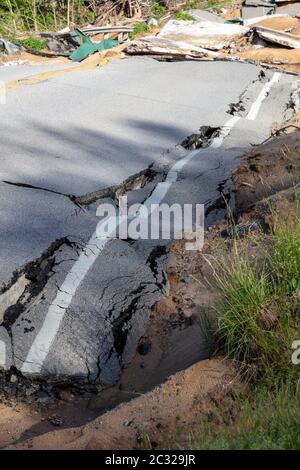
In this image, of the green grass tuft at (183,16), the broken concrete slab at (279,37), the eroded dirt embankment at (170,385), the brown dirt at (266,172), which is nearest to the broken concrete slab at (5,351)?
the eroded dirt embankment at (170,385)

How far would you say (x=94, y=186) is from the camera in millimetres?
6797

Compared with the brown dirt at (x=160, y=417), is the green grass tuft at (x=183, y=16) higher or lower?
lower

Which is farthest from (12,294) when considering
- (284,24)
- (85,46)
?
(284,24)

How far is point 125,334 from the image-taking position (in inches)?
186

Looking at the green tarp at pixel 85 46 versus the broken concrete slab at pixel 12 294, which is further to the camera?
the green tarp at pixel 85 46

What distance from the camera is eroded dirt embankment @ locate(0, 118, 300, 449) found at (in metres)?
3.36

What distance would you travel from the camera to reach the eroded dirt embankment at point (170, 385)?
132 inches

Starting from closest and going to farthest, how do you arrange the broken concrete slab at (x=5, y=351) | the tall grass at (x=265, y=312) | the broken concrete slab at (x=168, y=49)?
the tall grass at (x=265, y=312) → the broken concrete slab at (x=5, y=351) → the broken concrete slab at (x=168, y=49)

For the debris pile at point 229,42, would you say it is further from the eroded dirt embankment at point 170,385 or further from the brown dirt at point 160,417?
the brown dirt at point 160,417

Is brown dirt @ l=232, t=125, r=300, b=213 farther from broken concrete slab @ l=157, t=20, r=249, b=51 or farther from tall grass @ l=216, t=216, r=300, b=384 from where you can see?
broken concrete slab @ l=157, t=20, r=249, b=51

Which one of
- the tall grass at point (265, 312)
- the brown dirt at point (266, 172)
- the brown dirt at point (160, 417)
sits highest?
the tall grass at point (265, 312)

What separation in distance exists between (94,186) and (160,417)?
12.1ft

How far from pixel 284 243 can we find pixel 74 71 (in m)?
10.1

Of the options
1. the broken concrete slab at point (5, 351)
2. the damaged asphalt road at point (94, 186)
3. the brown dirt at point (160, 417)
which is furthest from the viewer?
the damaged asphalt road at point (94, 186)
